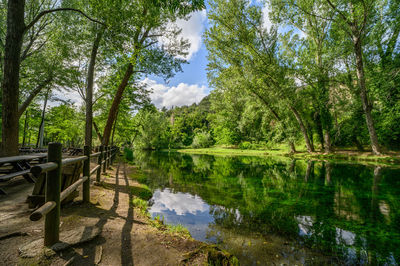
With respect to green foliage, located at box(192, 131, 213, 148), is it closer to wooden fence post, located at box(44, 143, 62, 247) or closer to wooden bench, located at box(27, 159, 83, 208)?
wooden bench, located at box(27, 159, 83, 208)

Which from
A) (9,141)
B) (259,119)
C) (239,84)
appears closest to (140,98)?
(9,141)

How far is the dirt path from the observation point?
2438mm

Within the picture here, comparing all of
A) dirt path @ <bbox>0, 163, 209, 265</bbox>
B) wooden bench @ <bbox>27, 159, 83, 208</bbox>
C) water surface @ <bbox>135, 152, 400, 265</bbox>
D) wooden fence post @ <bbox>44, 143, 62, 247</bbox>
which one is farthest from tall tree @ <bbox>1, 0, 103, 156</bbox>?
water surface @ <bbox>135, 152, 400, 265</bbox>

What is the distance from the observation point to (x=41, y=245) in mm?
2572

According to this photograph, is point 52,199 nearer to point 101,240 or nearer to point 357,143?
point 101,240

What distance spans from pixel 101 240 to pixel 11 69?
227 inches

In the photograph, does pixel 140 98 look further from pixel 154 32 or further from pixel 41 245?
pixel 41 245

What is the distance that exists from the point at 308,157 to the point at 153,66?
834 inches

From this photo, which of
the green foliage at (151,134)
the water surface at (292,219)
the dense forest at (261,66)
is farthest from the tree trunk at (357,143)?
the green foliage at (151,134)

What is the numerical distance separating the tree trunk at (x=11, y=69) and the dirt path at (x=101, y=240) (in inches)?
92.4

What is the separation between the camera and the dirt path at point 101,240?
2438mm

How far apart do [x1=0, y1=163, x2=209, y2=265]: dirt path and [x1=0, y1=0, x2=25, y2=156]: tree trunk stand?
2.35m

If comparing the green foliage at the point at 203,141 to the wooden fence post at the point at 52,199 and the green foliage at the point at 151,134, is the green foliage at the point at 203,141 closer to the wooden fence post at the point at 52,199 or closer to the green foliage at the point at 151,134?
the green foliage at the point at 151,134

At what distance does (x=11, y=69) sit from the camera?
5336 millimetres
